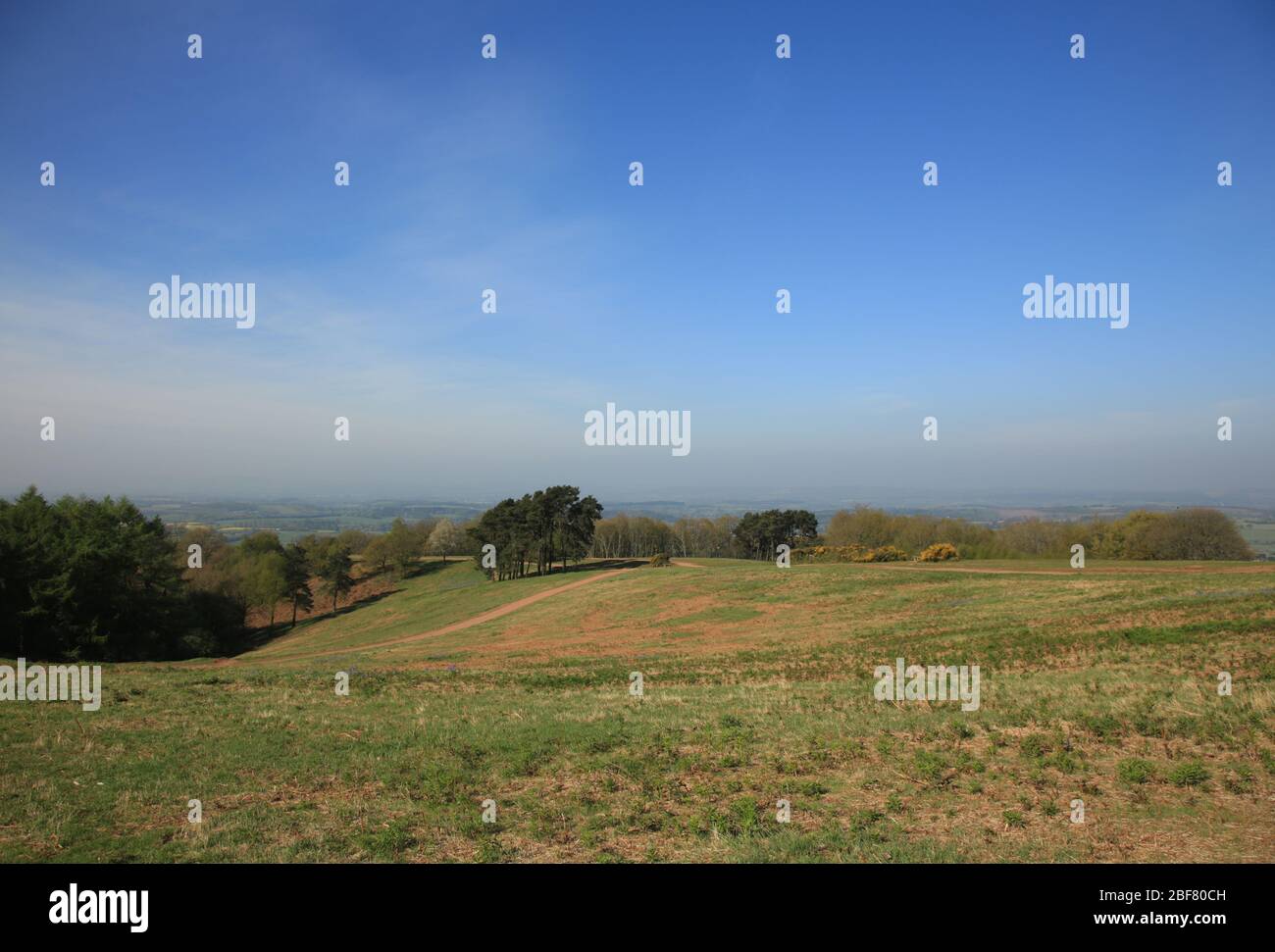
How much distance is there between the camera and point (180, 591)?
48469mm

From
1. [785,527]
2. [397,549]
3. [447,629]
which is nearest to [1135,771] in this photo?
[447,629]

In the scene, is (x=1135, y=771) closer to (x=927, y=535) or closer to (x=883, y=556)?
(x=883, y=556)

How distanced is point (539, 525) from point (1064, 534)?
188 ft

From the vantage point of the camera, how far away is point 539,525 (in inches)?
2547

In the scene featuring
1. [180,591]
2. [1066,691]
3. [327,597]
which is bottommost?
[327,597]

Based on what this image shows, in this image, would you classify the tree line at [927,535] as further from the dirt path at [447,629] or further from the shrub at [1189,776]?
the shrub at [1189,776]

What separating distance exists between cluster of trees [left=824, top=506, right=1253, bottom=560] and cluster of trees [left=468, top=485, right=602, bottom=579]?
2894 cm

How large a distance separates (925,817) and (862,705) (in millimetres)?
5904

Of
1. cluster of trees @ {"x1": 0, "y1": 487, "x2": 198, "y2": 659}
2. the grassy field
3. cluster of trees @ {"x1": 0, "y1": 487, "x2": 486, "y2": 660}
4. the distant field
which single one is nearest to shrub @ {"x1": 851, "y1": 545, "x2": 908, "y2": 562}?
the distant field

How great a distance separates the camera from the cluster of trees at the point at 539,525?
64125 mm
